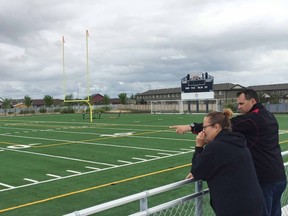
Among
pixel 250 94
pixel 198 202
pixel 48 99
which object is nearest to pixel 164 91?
pixel 48 99

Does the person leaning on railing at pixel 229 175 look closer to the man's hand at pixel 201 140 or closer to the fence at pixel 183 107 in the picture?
the man's hand at pixel 201 140

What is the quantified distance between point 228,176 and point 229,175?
0.03 feet

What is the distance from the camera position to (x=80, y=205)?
736 cm

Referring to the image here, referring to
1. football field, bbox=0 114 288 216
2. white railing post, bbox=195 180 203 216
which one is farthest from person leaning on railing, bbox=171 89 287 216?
football field, bbox=0 114 288 216

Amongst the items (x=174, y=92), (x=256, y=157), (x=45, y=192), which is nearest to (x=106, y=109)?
(x=174, y=92)

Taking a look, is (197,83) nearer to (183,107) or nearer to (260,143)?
(183,107)

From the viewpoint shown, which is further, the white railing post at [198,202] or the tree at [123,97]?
the tree at [123,97]

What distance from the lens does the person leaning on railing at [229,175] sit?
9.64 feet

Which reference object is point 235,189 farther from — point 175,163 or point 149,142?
point 149,142

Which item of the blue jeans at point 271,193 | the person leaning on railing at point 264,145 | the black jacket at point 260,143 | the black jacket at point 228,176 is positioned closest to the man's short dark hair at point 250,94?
the person leaning on railing at point 264,145

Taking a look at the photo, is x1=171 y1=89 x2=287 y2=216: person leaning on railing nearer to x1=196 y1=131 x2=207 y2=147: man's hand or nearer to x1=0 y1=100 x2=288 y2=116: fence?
x1=196 y1=131 x2=207 y2=147: man's hand

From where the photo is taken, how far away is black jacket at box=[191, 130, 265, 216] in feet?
9.64

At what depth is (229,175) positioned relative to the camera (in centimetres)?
295

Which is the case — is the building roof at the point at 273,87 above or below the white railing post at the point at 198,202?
above
